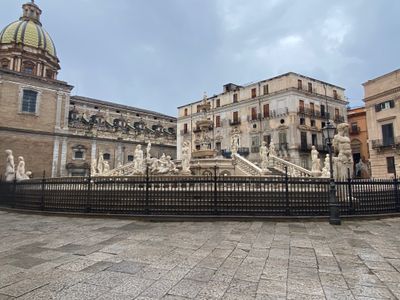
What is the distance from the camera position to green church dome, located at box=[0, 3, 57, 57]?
3994 cm

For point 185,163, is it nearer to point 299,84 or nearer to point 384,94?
point 384,94

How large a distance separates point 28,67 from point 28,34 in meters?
5.53

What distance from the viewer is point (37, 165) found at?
3469 cm

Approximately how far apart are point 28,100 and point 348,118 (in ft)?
162

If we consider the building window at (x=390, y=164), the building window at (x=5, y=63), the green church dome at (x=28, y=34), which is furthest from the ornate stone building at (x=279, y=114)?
the building window at (x=5, y=63)

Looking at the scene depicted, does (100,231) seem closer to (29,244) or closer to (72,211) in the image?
(29,244)

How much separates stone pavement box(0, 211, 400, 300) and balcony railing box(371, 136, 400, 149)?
26.8 m

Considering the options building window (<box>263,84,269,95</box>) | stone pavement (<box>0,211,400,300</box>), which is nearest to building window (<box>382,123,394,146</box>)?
building window (<box>263,84,269,95</box>)

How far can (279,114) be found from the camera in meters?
38.7

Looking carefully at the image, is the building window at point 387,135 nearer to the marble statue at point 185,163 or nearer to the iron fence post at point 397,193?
the iron fence post at point 397,193

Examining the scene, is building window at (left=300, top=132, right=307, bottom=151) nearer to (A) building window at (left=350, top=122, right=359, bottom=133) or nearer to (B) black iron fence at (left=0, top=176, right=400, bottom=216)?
(A) building window at (left=350, top=122, right=359, bottom=133)

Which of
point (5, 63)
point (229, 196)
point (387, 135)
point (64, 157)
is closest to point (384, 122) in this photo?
point (387, 135)

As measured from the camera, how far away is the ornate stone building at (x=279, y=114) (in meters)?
37.4

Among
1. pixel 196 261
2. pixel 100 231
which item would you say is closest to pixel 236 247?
pixel 196 261
